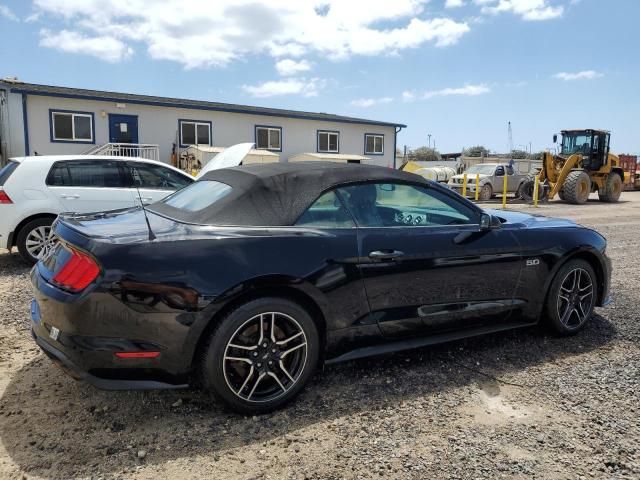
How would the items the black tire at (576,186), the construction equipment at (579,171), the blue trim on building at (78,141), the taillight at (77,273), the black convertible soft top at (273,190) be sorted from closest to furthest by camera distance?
the taillight at (77,273)
the black convertible soft top at (273,190)
the blue trim on building at (78,141)
the black tire at (576,186)
the construction equipment at (579,171)

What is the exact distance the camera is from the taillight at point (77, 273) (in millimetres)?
2639

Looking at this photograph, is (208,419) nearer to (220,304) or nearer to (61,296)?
(220,304)

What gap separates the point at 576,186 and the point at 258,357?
19.4m

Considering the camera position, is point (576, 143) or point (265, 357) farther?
point (576, 143)

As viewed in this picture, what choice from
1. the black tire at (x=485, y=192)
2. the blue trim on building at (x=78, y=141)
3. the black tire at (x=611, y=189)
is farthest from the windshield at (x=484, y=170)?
the blue trim on building at (x=78, y=141)

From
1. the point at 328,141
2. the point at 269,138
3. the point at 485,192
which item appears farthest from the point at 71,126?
the point at 485,192

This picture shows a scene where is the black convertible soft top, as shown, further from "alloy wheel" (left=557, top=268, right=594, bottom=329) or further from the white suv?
the white suv

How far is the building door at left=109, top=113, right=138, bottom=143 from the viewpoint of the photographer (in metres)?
19.8

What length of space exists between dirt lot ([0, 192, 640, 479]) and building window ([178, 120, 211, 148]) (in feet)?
61.7

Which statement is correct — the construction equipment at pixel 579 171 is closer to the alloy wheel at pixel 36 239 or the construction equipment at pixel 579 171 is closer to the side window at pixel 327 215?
the alloy wheel at pixel 36 239

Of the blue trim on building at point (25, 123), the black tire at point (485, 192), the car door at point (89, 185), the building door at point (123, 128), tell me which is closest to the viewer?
the car door at point (89, 185)

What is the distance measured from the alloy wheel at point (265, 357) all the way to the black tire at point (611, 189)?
2211cm

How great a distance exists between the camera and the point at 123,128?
20.1 m

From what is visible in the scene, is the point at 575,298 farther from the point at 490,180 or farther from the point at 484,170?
the point at 484,170
